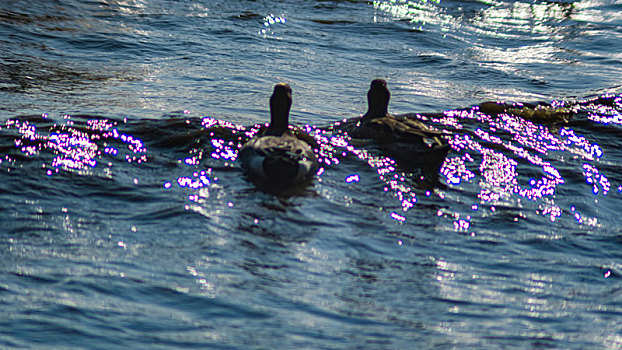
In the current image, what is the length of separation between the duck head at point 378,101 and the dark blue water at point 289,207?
2.51 ft

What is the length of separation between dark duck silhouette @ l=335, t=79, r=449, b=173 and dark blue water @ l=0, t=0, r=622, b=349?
296 millimetres

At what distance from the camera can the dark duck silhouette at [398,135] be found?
10523 mm

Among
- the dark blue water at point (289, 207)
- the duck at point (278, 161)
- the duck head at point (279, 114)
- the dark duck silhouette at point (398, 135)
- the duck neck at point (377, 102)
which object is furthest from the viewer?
the duck neck at point (377, 102)

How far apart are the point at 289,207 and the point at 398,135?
2.79 meters

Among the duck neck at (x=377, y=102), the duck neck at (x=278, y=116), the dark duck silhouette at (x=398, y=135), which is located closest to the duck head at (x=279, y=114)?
the duck neck at (x=278, y=116)

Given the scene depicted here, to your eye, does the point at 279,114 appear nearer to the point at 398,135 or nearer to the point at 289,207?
the point at 398,135

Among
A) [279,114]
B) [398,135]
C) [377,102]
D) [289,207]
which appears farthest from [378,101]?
[289,207]

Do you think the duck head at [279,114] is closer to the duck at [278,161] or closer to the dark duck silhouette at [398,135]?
the duck at [278,161]

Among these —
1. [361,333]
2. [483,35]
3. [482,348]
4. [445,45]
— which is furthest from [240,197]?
Answer: [483,35]

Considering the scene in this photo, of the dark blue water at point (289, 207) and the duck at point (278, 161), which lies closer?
the dark blue water at point (289, 207)

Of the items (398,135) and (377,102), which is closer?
(398,135)

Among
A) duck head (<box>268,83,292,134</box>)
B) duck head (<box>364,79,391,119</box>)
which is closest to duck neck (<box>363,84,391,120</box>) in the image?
duck head (<box>364,79,391,119</box>)

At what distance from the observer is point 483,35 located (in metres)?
21.3

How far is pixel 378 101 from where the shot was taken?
12172mm
